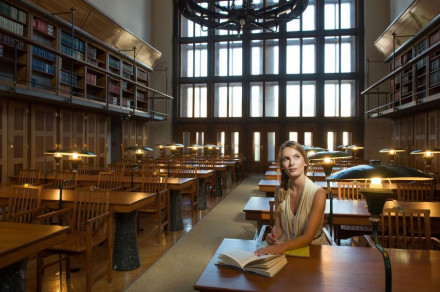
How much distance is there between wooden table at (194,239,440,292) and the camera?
1.48 m

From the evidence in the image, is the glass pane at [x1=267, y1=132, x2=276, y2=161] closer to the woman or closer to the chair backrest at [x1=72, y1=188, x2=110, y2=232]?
the chair backrest at [x1=72, y1=188, x2=110, y2=232]

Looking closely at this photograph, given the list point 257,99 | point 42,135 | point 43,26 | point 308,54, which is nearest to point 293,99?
point 257,99

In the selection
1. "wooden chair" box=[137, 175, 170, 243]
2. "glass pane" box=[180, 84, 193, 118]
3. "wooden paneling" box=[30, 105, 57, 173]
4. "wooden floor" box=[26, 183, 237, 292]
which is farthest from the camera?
"glass pane" box=[180, 84, 193, 118]

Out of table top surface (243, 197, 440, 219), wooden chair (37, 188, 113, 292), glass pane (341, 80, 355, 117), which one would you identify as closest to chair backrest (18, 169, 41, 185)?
wooden chair (37, 188, 113, 292)

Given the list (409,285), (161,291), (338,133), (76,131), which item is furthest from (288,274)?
(338,133)

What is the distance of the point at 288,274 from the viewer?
5.28 feet

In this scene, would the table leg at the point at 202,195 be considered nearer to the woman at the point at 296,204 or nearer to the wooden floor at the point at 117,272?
the wooden floor at the point at 117,272

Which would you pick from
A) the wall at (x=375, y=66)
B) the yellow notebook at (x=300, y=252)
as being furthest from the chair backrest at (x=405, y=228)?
the wall at (x=375, y=66)

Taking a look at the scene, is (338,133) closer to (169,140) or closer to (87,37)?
(169,140)

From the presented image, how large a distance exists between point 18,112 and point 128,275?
5.60m

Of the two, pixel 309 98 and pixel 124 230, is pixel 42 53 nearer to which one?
pixel 124 230

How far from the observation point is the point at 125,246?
350 centimetres

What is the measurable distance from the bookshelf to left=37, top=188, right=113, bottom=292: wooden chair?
3473 mm

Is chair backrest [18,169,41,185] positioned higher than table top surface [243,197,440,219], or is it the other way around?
chair backrest [18,169,41,185]
